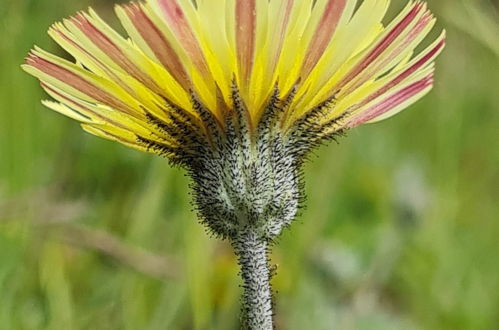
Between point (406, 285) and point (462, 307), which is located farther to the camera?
point (406, 285)

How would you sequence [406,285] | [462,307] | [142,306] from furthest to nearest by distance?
1. [406,285]
2. [462,307]
3. [142,306]

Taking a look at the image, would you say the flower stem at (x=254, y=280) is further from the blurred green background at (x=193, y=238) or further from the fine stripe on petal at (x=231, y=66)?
the blurred green background at (x=193, y=238)

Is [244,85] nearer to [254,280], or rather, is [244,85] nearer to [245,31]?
[245,31]

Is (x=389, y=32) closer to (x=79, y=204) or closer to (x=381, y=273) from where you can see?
(x=381, y=273)

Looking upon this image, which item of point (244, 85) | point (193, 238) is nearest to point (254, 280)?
point (244, 85)

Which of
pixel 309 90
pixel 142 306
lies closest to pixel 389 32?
pixel 309 90

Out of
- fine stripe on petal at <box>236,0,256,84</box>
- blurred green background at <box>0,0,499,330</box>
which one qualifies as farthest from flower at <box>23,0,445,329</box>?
blurred green background at <box>0,0,499,330</box>
